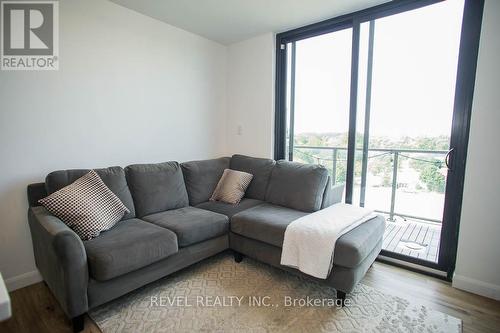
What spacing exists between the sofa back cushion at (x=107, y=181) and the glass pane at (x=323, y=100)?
207 centimetres

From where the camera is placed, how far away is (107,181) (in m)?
2.28

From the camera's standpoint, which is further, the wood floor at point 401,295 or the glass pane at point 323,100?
the glass pane at point 323,100

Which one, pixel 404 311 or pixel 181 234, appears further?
pixel 181 234

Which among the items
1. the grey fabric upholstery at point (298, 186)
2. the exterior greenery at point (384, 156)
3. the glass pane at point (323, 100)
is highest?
the glass pane at point (323, 100)

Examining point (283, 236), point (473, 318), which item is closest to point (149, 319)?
point (283, 236)

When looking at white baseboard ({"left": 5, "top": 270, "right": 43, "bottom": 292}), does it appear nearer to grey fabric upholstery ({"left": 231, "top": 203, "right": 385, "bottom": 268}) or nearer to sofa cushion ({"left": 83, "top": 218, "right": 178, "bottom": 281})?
sofa cushion ({"left": 83, "top": 218, "right": 178, "bottom": 281})

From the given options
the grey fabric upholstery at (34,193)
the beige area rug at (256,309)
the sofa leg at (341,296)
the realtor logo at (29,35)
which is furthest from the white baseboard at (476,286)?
the realtor logo at (29,35)

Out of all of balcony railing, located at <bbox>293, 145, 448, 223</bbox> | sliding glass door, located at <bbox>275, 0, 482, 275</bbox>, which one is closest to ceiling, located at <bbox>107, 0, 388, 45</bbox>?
sliding glass door, located at <bbox>275, 0, 482, 275</bbox>

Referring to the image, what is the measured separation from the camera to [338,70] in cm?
297

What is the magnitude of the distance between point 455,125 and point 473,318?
1.46 meters

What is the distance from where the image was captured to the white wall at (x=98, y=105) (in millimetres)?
2068

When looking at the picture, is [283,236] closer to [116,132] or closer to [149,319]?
[149,319]

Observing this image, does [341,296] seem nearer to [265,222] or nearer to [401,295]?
[401,295]

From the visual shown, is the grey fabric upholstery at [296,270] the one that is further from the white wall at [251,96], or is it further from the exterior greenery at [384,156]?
the white wall at [251,96]
